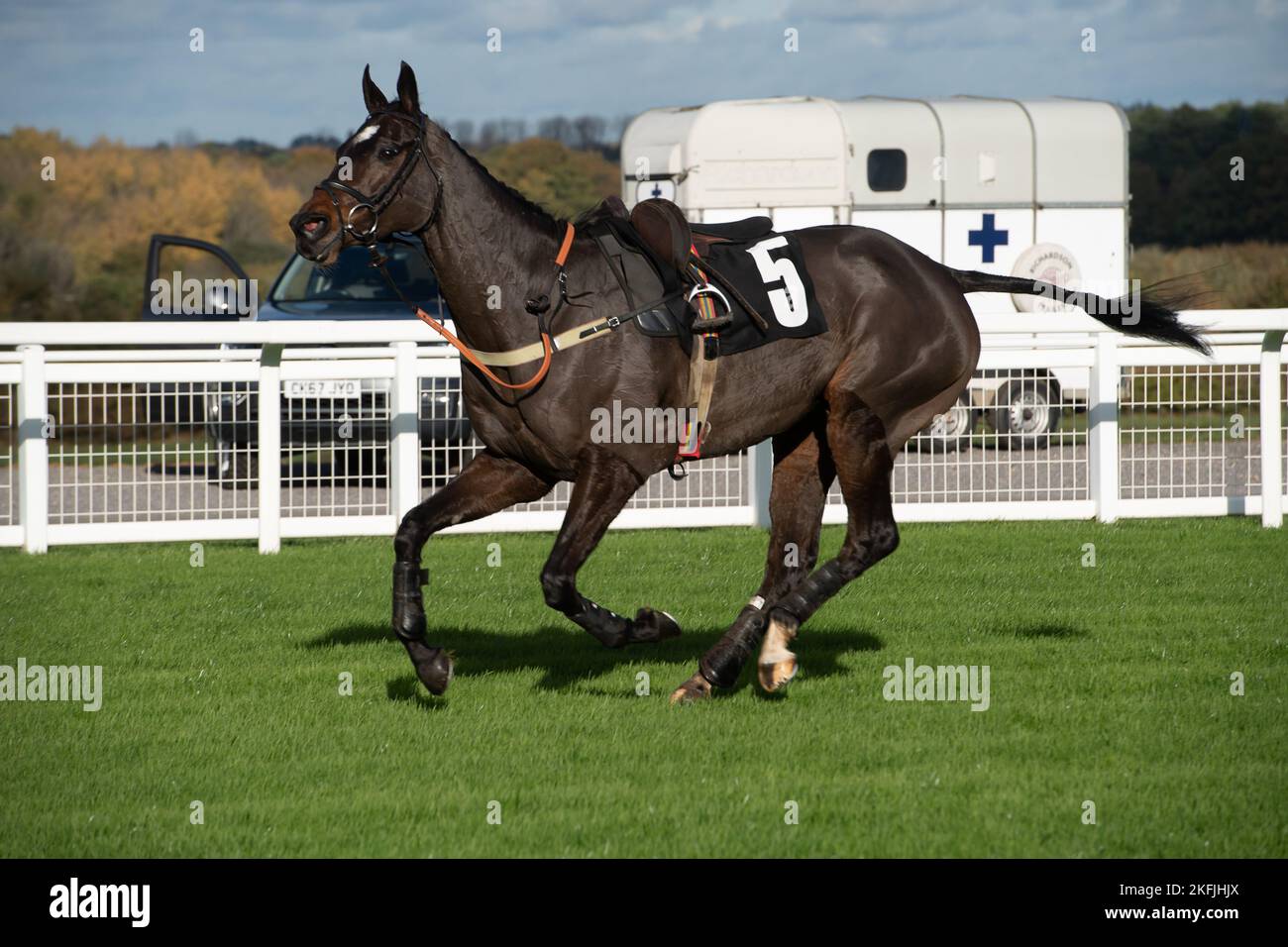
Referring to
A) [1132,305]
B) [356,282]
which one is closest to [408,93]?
[1132,305]

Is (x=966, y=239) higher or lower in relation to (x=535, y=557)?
higher

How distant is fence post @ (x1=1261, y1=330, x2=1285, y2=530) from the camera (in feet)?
32.5

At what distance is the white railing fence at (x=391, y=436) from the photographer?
30.1 ft

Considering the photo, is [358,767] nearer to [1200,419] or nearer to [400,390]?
[400,390]

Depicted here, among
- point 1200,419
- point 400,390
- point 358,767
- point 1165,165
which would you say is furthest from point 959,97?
point 1165,165

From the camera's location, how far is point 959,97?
55.8 ft

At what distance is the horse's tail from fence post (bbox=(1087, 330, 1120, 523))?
287cm

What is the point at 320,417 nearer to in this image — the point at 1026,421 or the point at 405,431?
the point at 405,431

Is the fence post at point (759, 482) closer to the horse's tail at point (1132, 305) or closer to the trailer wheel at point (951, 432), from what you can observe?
the trailer wheel at point (951, 432)

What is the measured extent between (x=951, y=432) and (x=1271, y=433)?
2.16m

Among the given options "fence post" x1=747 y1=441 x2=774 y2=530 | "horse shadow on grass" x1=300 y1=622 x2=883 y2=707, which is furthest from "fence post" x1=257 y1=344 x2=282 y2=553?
"fence post" x1=747 y1=441 x2=774 y2=530

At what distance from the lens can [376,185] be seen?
524 centimetres

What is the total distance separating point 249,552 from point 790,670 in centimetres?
459
